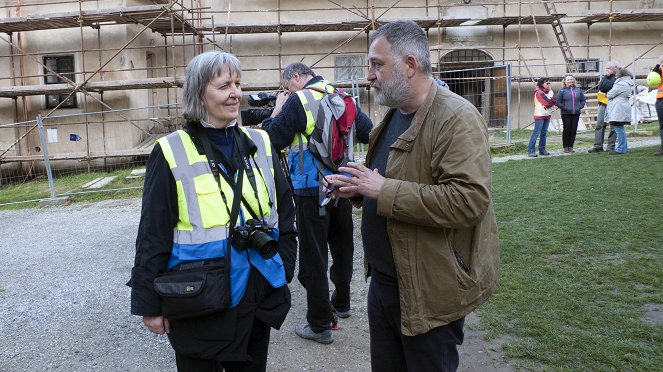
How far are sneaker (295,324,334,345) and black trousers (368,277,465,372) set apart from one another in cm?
167

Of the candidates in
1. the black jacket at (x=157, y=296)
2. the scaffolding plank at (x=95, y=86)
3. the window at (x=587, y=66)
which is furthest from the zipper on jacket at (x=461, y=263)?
the window at (x=587, y=66)

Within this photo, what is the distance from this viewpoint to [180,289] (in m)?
2.37

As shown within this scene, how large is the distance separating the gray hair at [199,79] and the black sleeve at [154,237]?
0.85 feet

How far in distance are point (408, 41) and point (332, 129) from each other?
190cm

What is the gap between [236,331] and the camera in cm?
252

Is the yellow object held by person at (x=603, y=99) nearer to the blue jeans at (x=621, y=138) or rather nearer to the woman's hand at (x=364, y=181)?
the blue jeans at (x=621, y=138)

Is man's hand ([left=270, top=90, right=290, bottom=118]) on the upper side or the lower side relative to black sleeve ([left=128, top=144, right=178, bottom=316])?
upper

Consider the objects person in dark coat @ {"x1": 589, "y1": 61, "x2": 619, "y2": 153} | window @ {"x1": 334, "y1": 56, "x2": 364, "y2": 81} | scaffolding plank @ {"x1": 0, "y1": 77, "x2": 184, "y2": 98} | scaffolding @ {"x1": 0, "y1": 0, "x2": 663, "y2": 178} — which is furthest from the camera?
window @ {"x1": 334, "y1": 56, "x2": 364, "y2": 81}

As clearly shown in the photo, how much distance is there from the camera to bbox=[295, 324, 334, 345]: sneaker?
4350mm

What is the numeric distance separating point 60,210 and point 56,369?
749cm

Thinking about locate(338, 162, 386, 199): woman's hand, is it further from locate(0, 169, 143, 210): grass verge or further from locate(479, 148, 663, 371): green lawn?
locate(0, 169, 143, 210): grass verge

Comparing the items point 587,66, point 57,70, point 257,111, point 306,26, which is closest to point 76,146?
point 57,70

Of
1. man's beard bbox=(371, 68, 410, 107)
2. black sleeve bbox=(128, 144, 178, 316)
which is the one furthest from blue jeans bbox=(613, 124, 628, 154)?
black sleeve bbox=(128, 144, 178, 316)

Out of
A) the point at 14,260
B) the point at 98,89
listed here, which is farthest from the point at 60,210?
the point at 98,89
